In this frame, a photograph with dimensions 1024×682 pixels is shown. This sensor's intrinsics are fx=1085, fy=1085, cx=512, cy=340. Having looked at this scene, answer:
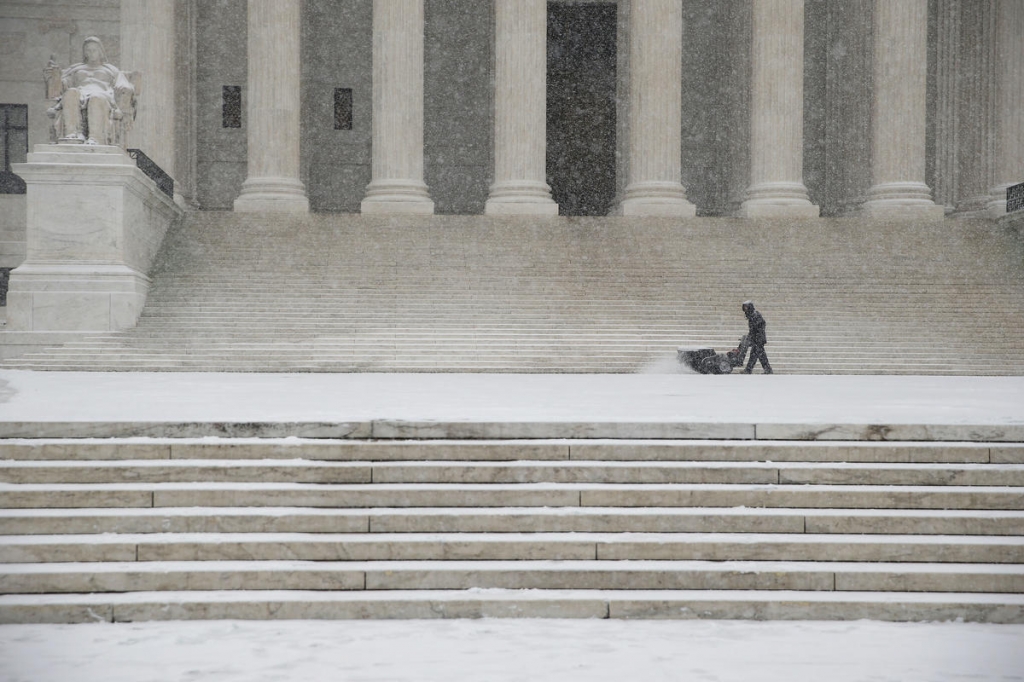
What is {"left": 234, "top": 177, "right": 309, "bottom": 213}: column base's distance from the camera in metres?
31.5

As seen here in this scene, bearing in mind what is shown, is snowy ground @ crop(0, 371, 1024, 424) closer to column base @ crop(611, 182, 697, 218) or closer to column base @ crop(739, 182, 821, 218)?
column base @ crop(739, 182, 821, 218)

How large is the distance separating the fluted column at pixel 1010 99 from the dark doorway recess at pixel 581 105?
12993mm

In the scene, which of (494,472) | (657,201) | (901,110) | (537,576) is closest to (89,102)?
(657,201)

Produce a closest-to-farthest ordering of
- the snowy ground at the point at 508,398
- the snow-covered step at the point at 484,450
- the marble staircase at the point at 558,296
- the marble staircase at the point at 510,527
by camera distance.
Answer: the marble staircase at the point at 510,527 → the snow-covered step at the point at 484,450 → the snowy ground at the point at 508,398 → the marble staircase at the point at 558,296

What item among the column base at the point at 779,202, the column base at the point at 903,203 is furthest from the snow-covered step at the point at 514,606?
the column base at the point at 903,203

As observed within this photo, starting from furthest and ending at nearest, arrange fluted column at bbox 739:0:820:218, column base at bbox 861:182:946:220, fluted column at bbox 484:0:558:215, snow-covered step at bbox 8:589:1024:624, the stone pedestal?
fluted column at bbox 739:0:820:218
column base at bbox 861:182:946:220
fluted column at bbox 484:0:558:215
the stone pedestal
snow-covered step at bbox 8:589:1024:624

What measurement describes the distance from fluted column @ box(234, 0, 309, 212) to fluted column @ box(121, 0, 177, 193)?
246cm

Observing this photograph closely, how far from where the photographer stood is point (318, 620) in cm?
798

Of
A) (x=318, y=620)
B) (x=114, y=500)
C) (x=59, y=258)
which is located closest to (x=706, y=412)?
(x=318, y=620)

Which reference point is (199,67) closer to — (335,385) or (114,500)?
(335,385)

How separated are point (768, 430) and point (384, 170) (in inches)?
929

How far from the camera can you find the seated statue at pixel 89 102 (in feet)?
78.2

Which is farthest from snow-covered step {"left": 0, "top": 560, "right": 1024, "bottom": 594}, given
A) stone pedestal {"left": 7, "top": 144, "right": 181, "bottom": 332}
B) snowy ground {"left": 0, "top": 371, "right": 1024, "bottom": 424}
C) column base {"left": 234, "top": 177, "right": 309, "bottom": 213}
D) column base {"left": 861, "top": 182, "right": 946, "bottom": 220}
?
column base {"left": 861, "top": 182, "right": 946, "bottom": 220}

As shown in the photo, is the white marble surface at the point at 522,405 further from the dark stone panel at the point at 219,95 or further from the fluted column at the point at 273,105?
the dark stone panel at the point at 219,95
